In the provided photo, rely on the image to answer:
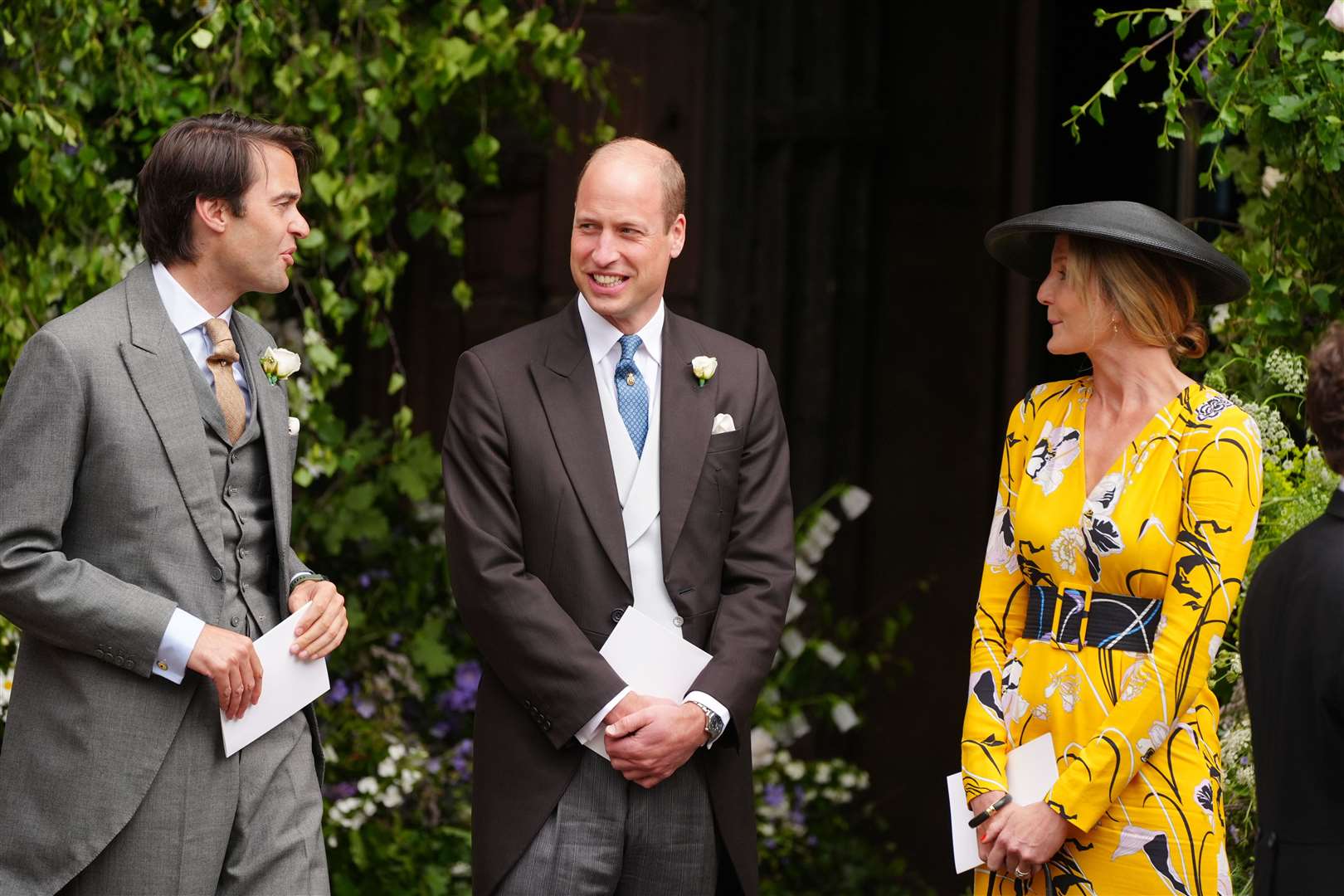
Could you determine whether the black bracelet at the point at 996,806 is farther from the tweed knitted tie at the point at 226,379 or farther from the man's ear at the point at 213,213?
the man's ear at the point at 213,213

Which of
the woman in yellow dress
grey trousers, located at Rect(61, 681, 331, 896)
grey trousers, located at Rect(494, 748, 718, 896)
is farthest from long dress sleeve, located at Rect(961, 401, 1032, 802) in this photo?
grey trousers, located at Rect(61, 681, 331, 896)

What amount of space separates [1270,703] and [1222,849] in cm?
64

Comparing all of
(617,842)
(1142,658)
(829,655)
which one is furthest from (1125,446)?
(829,655)

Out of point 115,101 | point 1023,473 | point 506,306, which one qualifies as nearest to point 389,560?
point 506,306

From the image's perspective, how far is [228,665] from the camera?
2.74 meters

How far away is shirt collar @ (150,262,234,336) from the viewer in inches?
114

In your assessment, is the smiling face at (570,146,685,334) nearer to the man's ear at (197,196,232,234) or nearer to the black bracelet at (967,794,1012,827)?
the man's ear at (197,196,232,234)

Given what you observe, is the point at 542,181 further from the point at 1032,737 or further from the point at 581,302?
the point at 1032,737

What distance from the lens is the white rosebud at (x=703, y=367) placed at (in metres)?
3.19

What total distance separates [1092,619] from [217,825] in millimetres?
1498

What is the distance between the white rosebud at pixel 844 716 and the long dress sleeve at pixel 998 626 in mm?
1961

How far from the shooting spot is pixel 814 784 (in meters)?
5.15

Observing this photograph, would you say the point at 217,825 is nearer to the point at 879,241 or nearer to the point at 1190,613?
the point at 1190,613

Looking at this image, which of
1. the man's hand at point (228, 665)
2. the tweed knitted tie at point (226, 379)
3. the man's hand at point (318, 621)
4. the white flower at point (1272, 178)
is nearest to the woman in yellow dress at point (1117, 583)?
the white flower at point (1272, 178)
